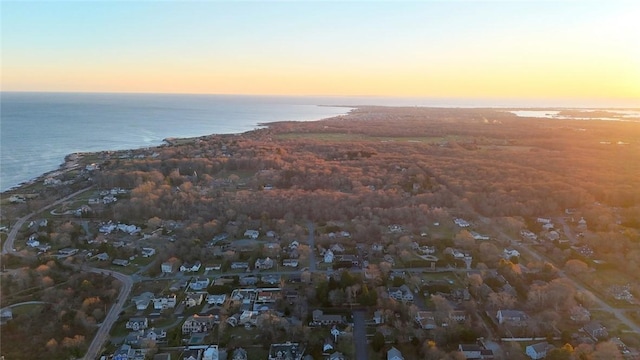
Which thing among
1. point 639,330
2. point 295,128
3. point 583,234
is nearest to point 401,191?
point 583,234

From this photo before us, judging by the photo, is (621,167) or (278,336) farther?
(621,167)

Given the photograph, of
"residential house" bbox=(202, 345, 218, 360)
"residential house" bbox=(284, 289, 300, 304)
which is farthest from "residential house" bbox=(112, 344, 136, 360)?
"residential house" bbox=(284, 289, 300, 304)

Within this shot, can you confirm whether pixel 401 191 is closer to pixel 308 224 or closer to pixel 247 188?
pixel 308 224

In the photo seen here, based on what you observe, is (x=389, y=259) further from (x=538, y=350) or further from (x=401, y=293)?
(x=538, y=350)

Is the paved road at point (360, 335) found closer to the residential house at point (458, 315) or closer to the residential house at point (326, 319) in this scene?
the residential house at point (326, 319)

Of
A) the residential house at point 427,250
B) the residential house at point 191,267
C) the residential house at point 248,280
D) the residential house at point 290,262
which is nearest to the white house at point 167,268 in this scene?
the residential house at point 191,267

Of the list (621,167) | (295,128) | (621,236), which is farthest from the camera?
(295,128)
